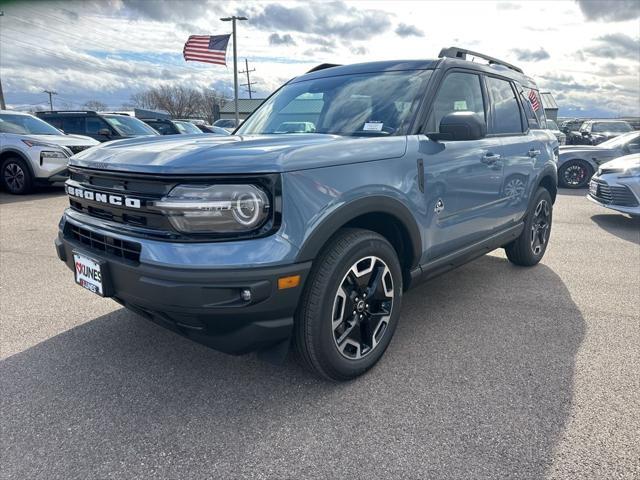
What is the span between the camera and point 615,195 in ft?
23.2

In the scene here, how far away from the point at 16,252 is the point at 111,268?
3.81 meters

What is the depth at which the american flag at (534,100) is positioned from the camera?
4.64m

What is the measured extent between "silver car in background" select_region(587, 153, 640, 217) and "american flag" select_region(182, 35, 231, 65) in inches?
641

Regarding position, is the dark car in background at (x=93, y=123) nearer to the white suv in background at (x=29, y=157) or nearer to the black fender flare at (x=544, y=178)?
the white suv in background at (x=29, y=157)

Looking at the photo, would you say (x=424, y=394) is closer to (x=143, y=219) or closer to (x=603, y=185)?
(x=143, y=219)

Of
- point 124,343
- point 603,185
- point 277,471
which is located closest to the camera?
point 277,471

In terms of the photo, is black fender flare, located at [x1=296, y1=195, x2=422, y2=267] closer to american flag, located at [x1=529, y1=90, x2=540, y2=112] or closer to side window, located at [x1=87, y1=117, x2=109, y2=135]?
american flag, located at [x1=529, y1=90, x2=540, y2=112]

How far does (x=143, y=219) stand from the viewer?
2.22 metres

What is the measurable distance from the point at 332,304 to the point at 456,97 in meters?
1.91

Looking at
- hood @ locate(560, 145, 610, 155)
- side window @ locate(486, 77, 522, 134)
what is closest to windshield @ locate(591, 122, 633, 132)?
hood @ locate(560, 145, 610, 155)

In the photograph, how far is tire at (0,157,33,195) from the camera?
9.02 metres

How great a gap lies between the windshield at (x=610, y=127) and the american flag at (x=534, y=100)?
730 inches

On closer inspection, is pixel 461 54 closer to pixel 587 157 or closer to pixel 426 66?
pixel 426 66

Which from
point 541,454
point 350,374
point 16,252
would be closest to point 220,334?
point 350,374
